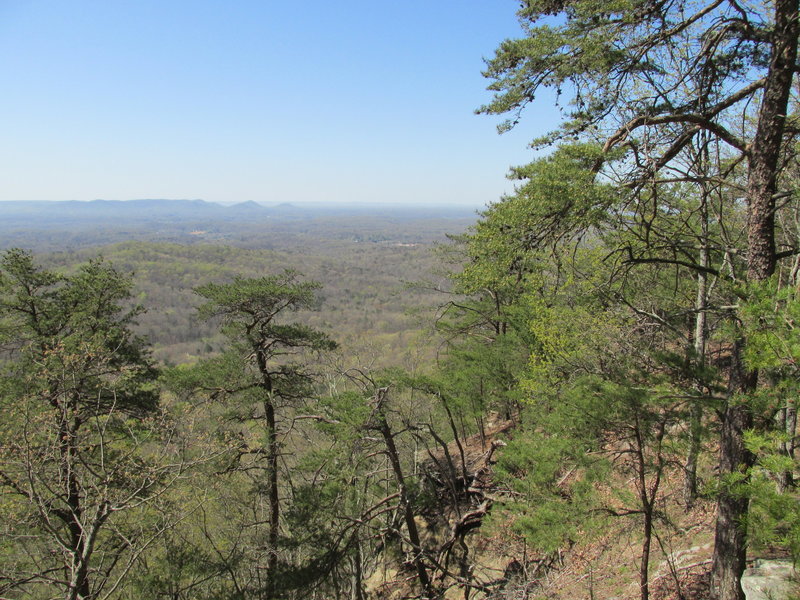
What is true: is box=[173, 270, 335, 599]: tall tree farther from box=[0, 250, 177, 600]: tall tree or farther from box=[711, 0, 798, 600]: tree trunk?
box=[711, 0, 798, 600]: tree trunk

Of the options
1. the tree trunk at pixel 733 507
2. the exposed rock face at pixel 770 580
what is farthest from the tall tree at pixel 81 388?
the exposed rock face at pixel 770 580

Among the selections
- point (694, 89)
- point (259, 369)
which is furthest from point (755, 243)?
point (259, 369)

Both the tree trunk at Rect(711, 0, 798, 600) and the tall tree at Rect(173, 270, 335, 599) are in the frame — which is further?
the tall tree at Rect(173, 270, 335, 599)

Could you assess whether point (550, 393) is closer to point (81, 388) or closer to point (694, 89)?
point (694, 89)

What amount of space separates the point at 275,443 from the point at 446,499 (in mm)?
4826

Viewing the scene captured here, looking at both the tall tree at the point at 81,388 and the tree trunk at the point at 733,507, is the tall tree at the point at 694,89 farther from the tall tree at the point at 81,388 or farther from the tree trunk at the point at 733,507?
the tall tree at the point at 81,388

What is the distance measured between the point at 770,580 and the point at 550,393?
292 centimetres

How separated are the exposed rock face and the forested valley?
0.06 m

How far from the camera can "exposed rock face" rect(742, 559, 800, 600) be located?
4.05 meters

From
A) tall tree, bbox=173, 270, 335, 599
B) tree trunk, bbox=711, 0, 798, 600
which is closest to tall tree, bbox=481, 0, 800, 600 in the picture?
tree trunk, bbox=711, 0, 798, 600

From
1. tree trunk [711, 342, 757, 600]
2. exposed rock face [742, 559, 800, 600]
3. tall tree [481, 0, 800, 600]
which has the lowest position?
exposed rock face [742, 559, 800, 600]

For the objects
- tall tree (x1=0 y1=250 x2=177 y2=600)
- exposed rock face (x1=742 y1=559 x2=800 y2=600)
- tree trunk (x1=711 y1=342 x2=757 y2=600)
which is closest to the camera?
tree trunk (x1=711 y1=342 x2=757 y2=600)

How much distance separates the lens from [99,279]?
28.9 ft

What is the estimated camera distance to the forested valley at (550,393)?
12.4 ft
